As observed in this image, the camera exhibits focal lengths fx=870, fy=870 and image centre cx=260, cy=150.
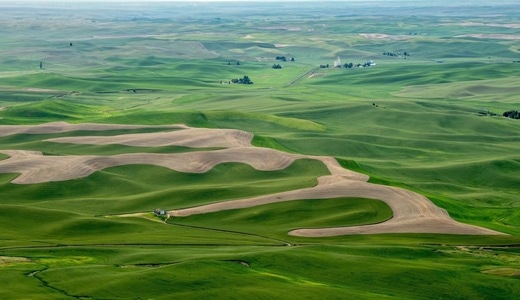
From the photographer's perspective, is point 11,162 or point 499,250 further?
point 11,162

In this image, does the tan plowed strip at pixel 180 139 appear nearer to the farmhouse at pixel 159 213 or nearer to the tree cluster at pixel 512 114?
the farmhouse at pixel 159 213

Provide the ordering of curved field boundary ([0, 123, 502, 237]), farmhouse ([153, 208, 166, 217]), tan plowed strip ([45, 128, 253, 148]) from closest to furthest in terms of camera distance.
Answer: curved field boundary ([0, 123, 502, 237]), farmhouse ([153, 208, 166, 217]), tan plowed strip ([45, 128, 253, 148])

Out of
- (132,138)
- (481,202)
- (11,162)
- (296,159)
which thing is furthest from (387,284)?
(132,138)

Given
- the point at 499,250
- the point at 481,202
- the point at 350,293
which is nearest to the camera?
the point at 350,293

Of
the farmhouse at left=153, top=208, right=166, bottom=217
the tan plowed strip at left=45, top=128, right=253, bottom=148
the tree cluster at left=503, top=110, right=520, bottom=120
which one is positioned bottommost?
the tree cluster at left=503, top=110, right=520, bottom=120

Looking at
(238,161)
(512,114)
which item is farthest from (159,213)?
(512,114)

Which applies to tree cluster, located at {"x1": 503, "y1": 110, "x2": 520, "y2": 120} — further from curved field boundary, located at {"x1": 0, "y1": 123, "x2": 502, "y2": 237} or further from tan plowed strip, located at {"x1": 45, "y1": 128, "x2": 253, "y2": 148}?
curved field boundary, located at {"x1": 0, "y1": 123, "x2": 502, "y2": 237}

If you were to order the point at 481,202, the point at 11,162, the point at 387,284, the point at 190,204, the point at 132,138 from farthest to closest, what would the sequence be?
the point at 132,138 < the point at 11,162 < the point at 481,202 < the point at 190,204 < the point at 387,284

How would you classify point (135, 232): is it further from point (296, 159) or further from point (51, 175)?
point (296, 159)

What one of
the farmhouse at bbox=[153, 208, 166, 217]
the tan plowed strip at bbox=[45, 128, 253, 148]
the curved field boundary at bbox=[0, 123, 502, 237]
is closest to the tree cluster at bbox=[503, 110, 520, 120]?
the tan plowed strip at bbox=[45, 128, 253, 148]

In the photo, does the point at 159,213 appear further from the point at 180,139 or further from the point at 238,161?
the point at 180,139
